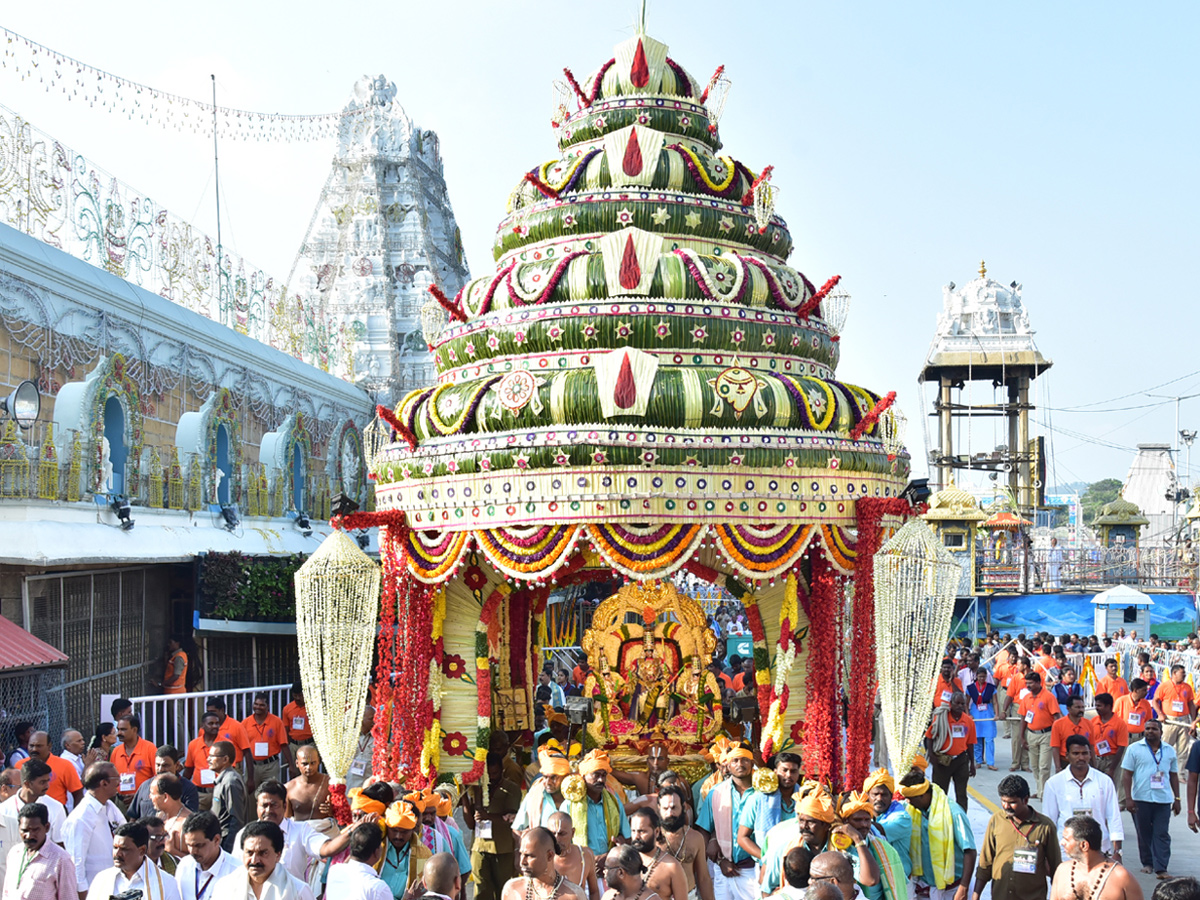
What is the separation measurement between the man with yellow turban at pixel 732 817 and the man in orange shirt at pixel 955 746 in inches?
108

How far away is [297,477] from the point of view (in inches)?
849

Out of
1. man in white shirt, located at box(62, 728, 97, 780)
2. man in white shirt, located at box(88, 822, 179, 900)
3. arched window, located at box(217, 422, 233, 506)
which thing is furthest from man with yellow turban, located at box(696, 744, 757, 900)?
arched window, located at box(217, 422, 233, 506)

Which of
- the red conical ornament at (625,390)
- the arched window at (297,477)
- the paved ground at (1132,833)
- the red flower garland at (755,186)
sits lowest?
the paved ground at (1132,833)

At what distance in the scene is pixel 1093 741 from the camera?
33.6ft

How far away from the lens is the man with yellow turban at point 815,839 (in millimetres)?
5875

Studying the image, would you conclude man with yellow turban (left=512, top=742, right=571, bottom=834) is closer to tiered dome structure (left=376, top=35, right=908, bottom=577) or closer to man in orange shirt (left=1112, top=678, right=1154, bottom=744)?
tiered dome structure (left=376, top=35, right=908, bottom=577)

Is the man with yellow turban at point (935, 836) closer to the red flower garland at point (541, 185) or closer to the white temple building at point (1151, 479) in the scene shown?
the red flower garland at point (541, 185)

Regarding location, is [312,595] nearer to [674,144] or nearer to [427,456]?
[427,456]

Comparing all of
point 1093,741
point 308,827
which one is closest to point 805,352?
point 1093,741

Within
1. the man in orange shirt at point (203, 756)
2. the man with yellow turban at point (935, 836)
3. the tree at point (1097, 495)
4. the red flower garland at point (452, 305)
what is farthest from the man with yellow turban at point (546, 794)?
the tree at point (1097, 495)

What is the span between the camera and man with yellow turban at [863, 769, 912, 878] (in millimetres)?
7168

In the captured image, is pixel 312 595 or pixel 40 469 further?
pixel 40 469

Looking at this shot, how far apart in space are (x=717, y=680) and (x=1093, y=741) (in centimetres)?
423

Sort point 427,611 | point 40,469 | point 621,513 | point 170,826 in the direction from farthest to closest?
point 40,469
point 427,611
point 621,513
point 170,826
